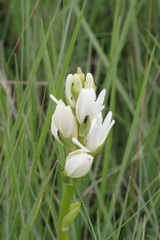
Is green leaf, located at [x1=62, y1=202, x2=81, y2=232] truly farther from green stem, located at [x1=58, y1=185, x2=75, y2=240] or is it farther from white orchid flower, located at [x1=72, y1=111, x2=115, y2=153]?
white orchid flower, located at [x1=72, y1=111, x2=115, y2=153]

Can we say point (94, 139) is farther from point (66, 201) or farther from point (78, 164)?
point (66, 201)

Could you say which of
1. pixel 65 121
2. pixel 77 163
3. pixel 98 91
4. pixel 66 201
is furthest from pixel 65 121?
pixel 98 91

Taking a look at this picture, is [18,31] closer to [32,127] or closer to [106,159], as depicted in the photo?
[32,127]

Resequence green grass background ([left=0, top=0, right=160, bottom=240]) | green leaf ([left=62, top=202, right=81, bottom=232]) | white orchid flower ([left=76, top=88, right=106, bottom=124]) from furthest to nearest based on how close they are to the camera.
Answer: green grass background ([left=0, top=0, right=160, bottom=240]) → green leaf ([left=62, top=202, right=81, bottom=232]) → white orchid flower ([left=76, top=88, right=106, bottom=124])

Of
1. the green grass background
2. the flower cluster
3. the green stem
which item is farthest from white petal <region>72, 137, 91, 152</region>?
the green grass background

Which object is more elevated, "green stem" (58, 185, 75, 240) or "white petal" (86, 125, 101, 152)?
"white petal" (86, 125, 101, 152)

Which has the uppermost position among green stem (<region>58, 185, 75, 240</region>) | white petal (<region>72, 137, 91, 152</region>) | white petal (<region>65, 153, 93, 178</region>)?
white petal (<region>72, 137, 91, 152</region>)

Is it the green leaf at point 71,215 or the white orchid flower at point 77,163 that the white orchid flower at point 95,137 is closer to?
the white orchid flower at point 77,163

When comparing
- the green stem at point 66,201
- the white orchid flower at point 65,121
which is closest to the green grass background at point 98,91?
the green stem at point 66,201

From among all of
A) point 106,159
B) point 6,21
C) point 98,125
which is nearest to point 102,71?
point 6,21
